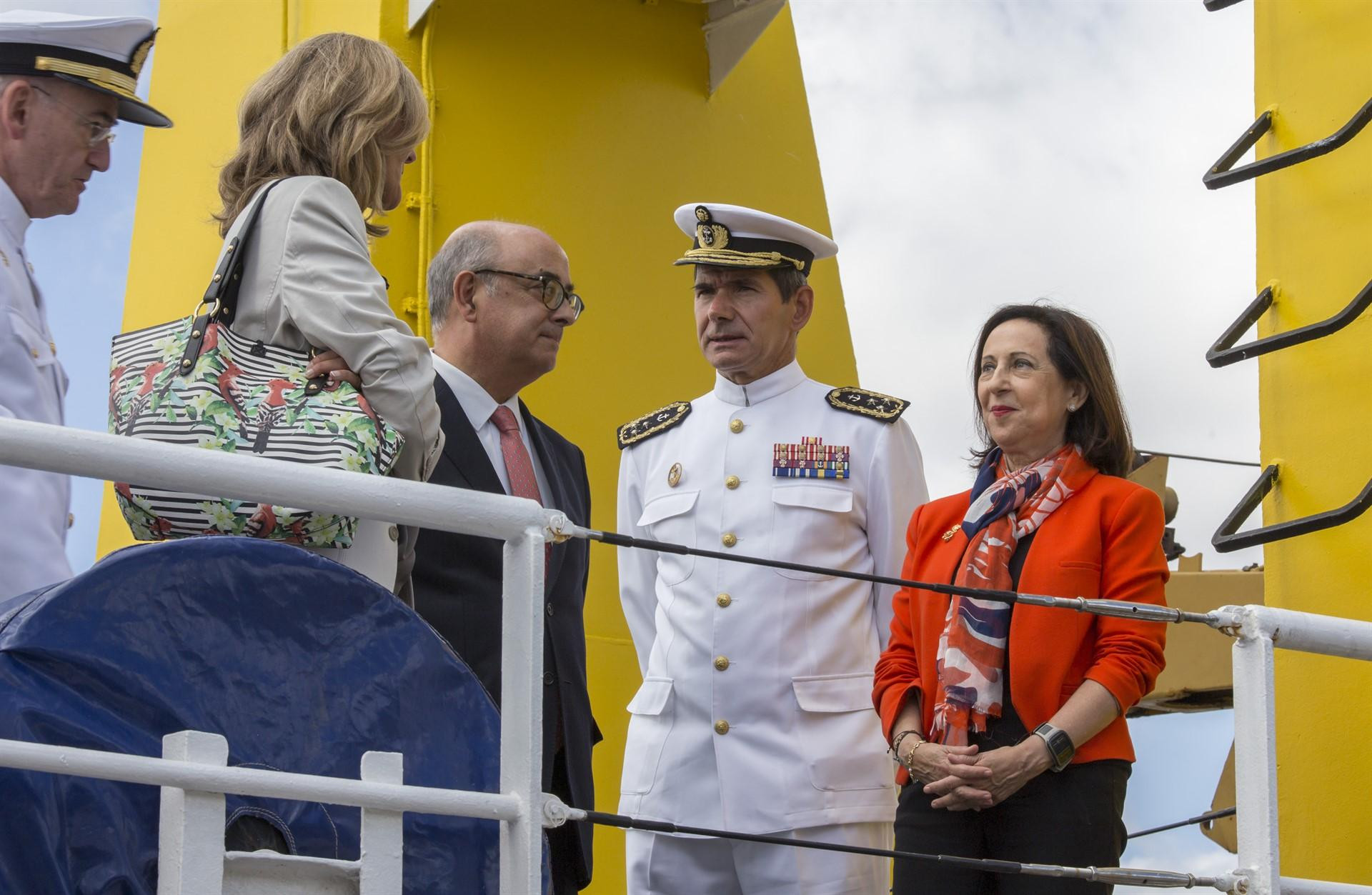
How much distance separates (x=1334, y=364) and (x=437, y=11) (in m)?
2.47

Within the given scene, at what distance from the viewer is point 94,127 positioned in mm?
2531

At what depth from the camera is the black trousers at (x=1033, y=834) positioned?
8.86ft

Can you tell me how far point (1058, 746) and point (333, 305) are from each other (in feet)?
4.25

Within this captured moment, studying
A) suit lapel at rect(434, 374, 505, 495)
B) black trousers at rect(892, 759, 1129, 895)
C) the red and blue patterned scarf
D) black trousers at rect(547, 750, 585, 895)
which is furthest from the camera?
suit lapel at rect(434, 374, 505, 495)

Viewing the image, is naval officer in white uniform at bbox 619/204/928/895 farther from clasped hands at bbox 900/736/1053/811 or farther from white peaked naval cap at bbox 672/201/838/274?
clasped hands at bbox 900/736/1053/811

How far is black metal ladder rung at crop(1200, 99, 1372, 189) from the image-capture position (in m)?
3.30

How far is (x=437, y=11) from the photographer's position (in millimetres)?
4617

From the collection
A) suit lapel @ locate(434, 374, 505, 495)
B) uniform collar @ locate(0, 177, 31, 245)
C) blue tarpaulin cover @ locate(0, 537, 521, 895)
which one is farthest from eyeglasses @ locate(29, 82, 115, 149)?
blue tarpaulin cover @ locate(0, 537, 521, 895)

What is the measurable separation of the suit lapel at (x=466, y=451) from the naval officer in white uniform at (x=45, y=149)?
0.80 metres

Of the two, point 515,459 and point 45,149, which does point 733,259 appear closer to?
point 515,459

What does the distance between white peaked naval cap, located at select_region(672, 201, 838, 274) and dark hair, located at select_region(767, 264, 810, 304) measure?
0.5 inches

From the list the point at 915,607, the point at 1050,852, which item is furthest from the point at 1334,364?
the point at 1050,852

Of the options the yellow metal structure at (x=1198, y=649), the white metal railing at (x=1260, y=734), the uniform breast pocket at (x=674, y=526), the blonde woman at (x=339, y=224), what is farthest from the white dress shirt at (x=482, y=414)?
the yellow metal structure at (x=1198, y=649)

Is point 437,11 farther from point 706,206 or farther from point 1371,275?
point 1371,275
